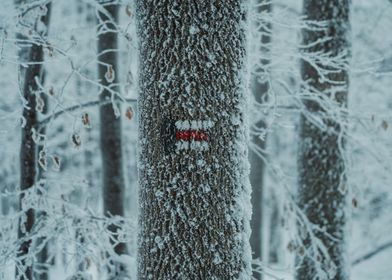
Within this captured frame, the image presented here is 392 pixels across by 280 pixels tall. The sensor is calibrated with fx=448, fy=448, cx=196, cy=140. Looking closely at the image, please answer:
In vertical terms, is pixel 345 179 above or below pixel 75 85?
below

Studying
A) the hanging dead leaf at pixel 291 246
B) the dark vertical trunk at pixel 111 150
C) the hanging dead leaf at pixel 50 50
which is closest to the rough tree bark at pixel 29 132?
the hanging dead leaf at pixel 50 50

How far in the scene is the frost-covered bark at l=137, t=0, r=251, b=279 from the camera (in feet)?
8.71

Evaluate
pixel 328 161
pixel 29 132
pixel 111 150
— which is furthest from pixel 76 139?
pixel 328 161

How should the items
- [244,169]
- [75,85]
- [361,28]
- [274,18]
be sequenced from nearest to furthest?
[244,169] < [274,18] < [361,28] < [75,85]

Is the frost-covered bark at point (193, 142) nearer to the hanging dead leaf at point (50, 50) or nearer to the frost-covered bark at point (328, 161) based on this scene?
the hanging dead leaf at point (50, 50)

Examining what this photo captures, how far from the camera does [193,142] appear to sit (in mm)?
2650

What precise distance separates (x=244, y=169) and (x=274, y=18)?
265 cm

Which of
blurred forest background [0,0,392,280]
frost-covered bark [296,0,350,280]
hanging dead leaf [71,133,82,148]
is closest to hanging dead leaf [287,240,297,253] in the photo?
blurred forest background [0,0,392,280]

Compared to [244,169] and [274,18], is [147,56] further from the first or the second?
[274,18]

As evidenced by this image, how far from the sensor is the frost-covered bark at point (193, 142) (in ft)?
8.71

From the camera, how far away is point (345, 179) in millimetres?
5988

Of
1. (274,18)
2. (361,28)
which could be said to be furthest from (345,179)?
(361,28)

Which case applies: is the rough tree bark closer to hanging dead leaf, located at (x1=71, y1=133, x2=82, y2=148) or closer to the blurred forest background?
the blurred forest background

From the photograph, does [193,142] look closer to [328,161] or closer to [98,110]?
[328,161]
